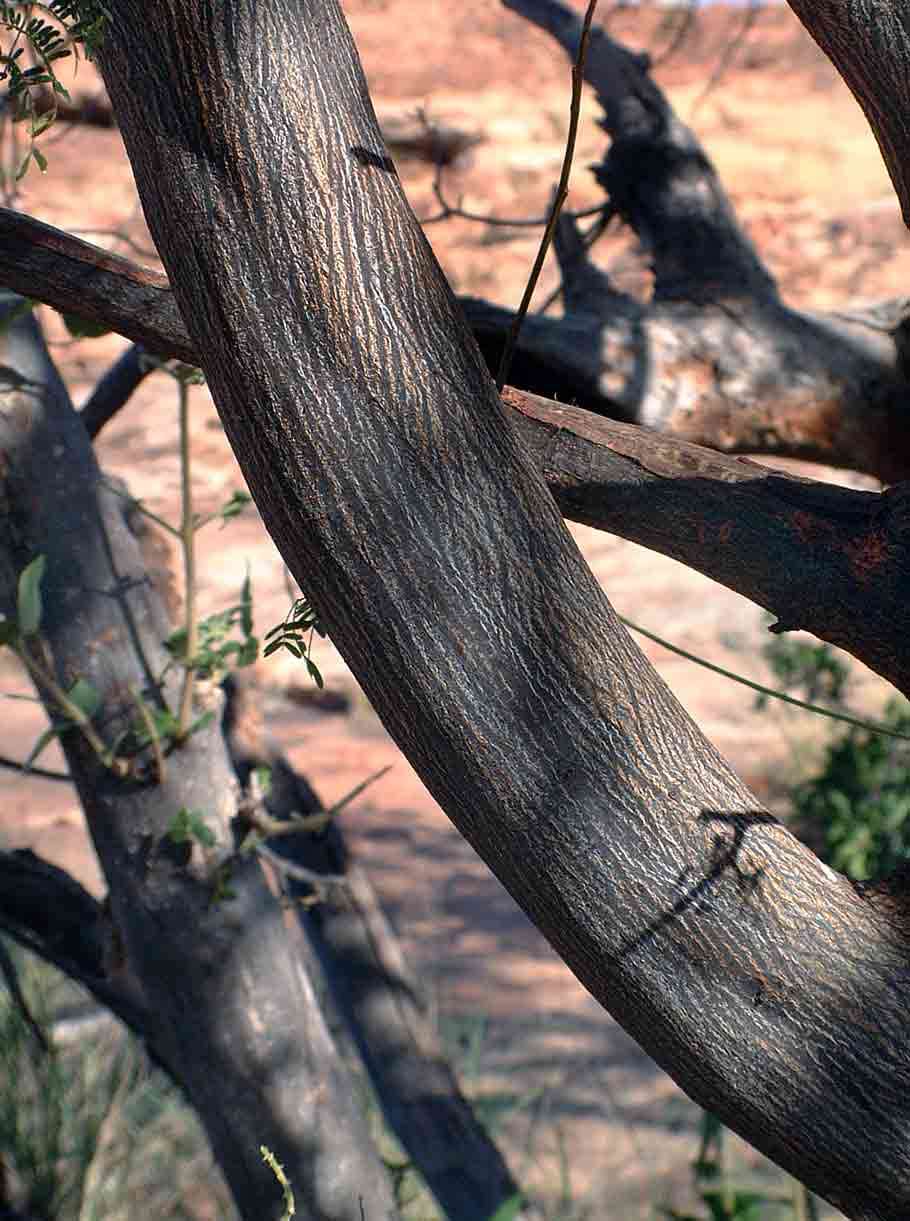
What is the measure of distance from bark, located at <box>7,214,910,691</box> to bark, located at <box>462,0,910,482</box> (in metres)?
0.75

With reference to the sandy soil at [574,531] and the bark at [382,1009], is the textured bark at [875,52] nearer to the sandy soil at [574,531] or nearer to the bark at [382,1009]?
the sandy soil at [574,531]

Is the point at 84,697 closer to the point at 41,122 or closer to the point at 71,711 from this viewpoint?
the point at 71,711

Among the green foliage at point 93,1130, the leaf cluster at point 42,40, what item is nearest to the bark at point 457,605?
the leaf cluster at point 42,40

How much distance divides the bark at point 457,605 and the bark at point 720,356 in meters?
0.93

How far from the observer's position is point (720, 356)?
2238 millimetres

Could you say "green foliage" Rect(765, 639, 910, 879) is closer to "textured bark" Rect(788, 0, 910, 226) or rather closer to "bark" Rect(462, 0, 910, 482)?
"bark" Rect(462, 0, 910, 482)

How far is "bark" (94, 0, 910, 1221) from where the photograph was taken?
1.01m

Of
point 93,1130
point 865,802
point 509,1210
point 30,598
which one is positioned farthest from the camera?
point 865,802

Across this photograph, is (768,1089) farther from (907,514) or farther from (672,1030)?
(907,514)

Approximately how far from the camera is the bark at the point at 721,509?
1.18m

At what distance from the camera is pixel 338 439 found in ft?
3.39

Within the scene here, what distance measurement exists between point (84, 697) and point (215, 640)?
23 centimetres

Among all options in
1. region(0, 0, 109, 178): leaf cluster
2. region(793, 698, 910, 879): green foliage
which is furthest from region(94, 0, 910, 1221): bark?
region(793, 698, 910, 879): green foliage

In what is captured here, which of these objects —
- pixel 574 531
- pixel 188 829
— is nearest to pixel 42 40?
pixel 188 829
